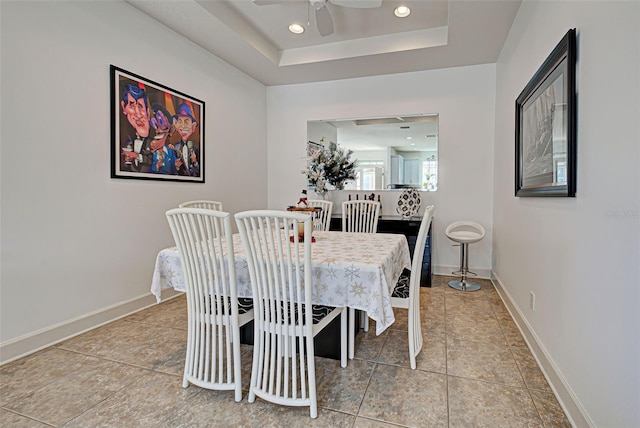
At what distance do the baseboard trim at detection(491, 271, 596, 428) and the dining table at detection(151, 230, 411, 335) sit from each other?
35.6 inches

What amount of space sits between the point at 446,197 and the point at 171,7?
11.8 ft

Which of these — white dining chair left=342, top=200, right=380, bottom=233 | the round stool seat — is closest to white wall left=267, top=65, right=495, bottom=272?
the round stool seat

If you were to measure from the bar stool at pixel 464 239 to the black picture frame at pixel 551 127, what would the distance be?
1.08 metres

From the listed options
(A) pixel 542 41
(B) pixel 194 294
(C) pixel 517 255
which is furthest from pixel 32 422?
(A) pixel 542 41

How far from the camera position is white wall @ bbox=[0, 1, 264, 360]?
218cm

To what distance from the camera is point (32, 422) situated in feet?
5.30

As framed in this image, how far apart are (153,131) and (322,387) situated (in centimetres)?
262

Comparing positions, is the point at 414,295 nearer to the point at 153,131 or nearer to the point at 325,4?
the point at 325,4

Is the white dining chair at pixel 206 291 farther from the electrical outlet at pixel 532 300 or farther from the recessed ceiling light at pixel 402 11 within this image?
the recessed ceiling light at pixel 402 11

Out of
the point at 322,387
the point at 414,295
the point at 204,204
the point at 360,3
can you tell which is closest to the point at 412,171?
the point at 360,3

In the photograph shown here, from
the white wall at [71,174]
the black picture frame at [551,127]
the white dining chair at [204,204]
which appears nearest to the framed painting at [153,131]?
the white wall at [71,174]

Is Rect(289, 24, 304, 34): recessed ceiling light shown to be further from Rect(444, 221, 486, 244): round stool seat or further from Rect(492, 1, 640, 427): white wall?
Rect(444, 221, 486, 244): round stool seat

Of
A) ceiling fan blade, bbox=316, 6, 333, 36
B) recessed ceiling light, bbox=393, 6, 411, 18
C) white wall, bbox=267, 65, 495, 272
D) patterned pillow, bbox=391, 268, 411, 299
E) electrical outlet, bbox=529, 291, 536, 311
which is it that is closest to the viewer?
patterned pillow, bbox=391, 268, 411, 299

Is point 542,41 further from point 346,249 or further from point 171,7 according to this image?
point 171,7
